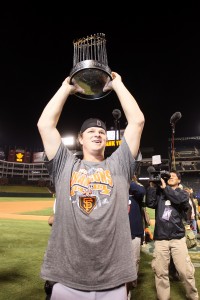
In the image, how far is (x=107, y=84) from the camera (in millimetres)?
2623

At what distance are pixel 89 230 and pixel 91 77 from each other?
1.47 m

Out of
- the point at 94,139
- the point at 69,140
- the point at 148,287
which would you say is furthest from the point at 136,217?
the point at 69,140

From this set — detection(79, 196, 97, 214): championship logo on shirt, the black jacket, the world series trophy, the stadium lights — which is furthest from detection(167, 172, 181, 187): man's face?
the stadium lights

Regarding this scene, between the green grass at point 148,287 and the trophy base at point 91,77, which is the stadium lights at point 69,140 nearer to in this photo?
the green grass at point 148,287

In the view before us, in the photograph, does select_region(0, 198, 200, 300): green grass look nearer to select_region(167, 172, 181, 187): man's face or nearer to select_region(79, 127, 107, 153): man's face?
select_region(167, 172, 181, 187): man's face

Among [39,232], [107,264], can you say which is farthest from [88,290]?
[39,232]

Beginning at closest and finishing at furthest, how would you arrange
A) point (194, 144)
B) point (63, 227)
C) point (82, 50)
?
1. point (63, 227)
2. point (82, 50)
3. point (194, 144)

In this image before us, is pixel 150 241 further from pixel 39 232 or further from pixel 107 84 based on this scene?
pixel 107 84

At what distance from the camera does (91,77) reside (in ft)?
8.29

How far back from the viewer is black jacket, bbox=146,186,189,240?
15.9 feet

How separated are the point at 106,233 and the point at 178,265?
3.41 metres

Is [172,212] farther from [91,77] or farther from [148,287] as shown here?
[91,77]

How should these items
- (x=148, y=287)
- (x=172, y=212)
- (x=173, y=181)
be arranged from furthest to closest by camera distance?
1. (x=173, y=181)
2. (x=148, y=287)
3. (x=172, y=212)

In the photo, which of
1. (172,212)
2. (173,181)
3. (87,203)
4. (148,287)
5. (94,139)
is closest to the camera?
(87,203)
